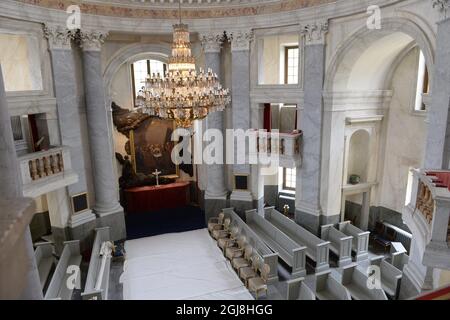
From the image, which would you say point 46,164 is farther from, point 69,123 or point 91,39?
point 91,39

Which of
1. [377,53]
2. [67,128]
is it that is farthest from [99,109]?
[377,53]

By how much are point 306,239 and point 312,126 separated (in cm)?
375

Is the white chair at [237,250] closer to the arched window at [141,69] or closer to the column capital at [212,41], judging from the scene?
the column capital at [212,41]

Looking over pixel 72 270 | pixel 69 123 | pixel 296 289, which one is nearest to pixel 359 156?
pixel 296 289

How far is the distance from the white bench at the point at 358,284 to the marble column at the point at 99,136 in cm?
797

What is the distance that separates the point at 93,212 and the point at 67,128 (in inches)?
127

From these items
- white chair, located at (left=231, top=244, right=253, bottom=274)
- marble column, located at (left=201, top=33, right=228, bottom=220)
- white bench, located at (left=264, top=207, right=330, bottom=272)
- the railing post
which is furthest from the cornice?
white chair, located at (left=231, top=244, right=253, bottom=274)

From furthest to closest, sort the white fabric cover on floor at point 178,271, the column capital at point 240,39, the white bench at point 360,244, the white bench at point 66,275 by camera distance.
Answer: the column capital at point 240,39, the white bench at point 360,244, the white fabric cover on floor at point 178,271, the white bench at point 66,275

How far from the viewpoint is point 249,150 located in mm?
12805

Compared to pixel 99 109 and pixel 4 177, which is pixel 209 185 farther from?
pixel 4 177

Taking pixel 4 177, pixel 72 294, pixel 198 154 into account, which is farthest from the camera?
pixel 198 154

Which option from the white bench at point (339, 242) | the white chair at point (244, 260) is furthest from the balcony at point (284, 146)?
the white chair at point (244, 260)

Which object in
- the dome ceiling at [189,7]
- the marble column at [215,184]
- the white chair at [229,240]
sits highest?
the dome ceiling at [189,7]

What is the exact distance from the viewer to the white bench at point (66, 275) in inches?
324
